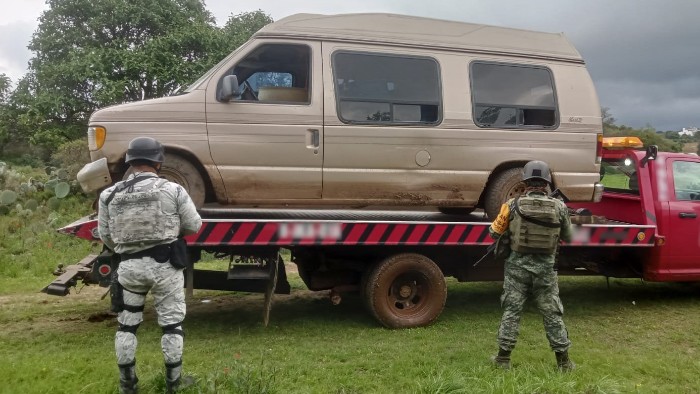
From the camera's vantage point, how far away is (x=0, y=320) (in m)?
5.48

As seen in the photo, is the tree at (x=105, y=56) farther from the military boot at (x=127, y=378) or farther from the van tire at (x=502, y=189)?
the military boot at (x=127, y=378)

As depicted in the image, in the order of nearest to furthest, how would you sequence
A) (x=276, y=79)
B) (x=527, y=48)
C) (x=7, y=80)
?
1. (x=276, y=79)
2. (x=527, y=48)
3. (x=7, y=80)

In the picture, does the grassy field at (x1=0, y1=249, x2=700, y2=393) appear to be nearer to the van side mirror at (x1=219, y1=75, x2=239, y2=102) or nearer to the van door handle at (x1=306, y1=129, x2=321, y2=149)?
the van door handle at (x1=306, y1=129, x2=321, y2=149)

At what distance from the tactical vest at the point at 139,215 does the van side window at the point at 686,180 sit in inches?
213

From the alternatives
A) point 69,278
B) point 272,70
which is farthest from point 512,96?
point 69,278

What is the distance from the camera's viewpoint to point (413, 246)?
5.37 metres

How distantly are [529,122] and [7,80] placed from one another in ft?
86.0

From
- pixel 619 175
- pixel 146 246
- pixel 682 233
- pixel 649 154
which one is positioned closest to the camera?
pixel 146 246

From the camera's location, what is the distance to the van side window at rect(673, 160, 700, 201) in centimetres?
620

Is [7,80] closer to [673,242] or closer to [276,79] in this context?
[276,79]

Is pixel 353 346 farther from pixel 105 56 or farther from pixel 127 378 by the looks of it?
pixel 105 56

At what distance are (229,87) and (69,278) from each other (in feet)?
7.12

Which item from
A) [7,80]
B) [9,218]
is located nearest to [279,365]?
[9,218]

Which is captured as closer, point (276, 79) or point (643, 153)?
point (276, 79)
